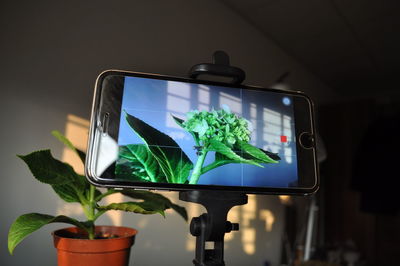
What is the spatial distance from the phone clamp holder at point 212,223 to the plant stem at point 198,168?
0.06 ft

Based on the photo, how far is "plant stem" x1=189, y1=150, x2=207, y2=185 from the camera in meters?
0.42

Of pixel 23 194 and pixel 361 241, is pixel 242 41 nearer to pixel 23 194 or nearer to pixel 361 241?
pixel 23 194

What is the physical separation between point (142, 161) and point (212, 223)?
14 cm

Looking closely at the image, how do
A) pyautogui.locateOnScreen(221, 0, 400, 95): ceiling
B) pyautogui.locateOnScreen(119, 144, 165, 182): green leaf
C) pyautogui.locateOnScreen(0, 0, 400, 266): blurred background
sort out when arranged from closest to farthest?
1. pyautogui.locateOnScreen(119, 144, 165, 182): green leaf
2. pyautogui.locateOnScreen(0, 0, 400, 266): blurred background
3. pyautogui.locateOnScreen(221, 0, 400, 95): ceiling

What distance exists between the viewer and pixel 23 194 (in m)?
0.71

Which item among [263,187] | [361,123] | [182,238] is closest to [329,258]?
[361,123]

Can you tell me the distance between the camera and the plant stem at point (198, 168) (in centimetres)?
42

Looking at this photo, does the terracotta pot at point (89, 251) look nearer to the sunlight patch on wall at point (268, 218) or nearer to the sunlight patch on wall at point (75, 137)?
the sunlight patch on wall at point (75, 137)

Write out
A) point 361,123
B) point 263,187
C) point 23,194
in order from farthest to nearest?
point 361,123 → point 23,194 → point 263,187

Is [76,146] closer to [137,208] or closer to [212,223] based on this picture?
[137,208]

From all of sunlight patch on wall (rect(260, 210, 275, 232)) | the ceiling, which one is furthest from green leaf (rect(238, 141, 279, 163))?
the ceiling

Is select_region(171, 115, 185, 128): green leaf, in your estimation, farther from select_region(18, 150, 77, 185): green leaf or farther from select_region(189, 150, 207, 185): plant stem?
select_region(18, 150, 77, 185): green leaf

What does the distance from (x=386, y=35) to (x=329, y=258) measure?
151 centimetres

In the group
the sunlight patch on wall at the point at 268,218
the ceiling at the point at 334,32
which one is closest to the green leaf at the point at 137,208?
the sunlight patch on wall at the point at 268,218
